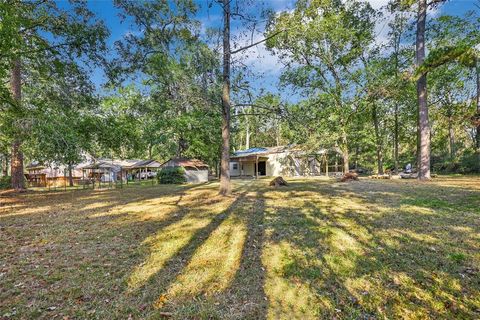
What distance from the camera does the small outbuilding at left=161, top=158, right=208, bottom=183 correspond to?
22078 millimetres

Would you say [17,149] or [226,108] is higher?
[226,108]

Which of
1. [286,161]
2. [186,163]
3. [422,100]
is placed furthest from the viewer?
[286,161]

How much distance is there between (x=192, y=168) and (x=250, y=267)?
19.3m

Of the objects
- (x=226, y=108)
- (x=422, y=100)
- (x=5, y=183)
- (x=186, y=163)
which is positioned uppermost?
(x=422, y=100)

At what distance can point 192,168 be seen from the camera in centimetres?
2239

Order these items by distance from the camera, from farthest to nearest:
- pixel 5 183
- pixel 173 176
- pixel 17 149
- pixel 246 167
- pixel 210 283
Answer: pixel 246 167 < pixel 173 176 < pixel 5 183 < pixel 17 149 < pixel 210 283

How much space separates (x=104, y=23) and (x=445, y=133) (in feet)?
125

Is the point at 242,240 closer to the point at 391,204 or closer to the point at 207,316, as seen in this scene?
the point at 207,316

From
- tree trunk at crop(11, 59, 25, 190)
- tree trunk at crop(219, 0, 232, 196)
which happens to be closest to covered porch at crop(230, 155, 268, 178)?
tree trunk at crop(219, 0, 232, 196)

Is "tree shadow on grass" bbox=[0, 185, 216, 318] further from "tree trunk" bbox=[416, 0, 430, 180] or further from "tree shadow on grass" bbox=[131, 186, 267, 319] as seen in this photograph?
"tree trunk" bbox=[416, 0, 430, 180]

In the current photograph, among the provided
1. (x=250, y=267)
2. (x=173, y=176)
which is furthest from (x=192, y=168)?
(x=250, y=267)

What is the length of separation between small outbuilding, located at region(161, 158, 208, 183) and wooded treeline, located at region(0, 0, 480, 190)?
145 centimetres

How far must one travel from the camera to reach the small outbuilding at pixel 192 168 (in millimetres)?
22078

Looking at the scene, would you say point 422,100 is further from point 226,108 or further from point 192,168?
point 192,168
